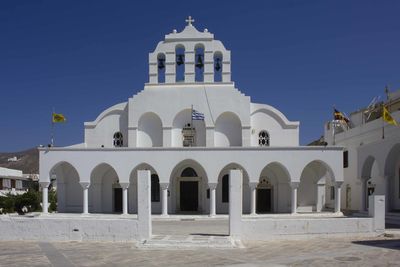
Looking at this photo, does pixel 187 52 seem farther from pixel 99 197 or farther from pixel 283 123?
pixel 99 197

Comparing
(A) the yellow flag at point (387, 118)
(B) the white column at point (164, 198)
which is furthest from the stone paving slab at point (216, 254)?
(B) the white column at point (164, 198)

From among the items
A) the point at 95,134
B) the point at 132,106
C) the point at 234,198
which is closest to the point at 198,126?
the point at 132,106

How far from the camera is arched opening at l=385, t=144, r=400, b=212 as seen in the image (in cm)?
2370

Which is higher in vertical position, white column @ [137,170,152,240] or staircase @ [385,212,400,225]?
white column @ [137,170,152,240]

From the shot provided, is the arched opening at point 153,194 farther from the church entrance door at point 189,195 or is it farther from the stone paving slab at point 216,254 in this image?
the stone paving slab at point 216,254

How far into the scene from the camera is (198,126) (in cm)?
3047

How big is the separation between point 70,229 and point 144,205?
290cm

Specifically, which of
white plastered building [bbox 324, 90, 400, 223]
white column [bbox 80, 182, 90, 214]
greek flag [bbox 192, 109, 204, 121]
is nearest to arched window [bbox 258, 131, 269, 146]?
greek flag [bbox 192, 109, 204, 121]

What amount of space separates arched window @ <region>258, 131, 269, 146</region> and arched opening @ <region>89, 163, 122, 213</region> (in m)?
9.86

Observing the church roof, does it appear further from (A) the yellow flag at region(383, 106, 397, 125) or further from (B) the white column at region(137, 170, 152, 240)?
(B) the white column at region(137, 170, 152, 240)

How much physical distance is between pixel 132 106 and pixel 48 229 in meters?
14.7

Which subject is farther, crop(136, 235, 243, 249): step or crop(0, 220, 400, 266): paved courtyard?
crop(136, 235, 243, 249): step

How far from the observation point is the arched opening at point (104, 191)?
29.8 meters

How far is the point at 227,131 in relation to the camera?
3033cm
